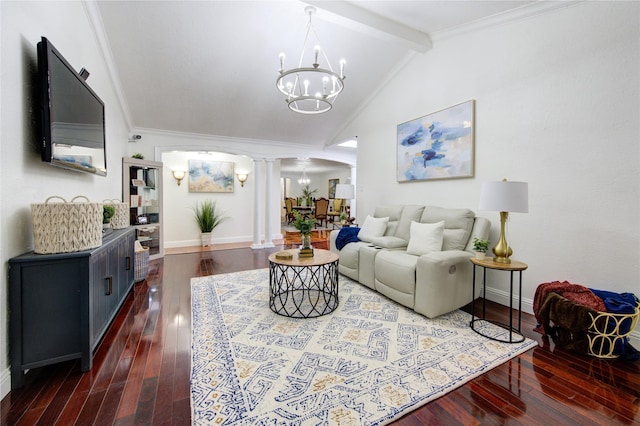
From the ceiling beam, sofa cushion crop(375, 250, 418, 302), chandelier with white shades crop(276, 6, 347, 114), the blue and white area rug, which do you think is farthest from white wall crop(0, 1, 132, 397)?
sofa cushion crop(375, 250, 418, 302)

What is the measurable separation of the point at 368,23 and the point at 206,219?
508 cm

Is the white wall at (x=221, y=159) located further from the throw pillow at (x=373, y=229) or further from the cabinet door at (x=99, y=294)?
the cabinet door at (x=99, y=294)

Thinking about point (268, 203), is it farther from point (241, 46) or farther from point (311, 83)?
point (241, 46)

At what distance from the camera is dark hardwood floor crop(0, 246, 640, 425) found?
146 cm

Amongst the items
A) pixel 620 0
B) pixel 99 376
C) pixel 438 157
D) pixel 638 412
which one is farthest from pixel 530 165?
pixel 99 376

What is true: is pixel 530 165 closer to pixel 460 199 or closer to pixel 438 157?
pixel 460 199

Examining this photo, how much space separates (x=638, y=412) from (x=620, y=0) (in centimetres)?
305

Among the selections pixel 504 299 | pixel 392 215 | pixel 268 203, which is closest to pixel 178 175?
pixel 268 203

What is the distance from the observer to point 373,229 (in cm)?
392

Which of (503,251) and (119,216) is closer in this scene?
(503,251)

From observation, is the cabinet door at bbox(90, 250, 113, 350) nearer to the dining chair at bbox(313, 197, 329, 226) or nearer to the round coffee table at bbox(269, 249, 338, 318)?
the round coffee table at bbox(269, 249, 338, 318)

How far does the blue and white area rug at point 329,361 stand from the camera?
1495mm

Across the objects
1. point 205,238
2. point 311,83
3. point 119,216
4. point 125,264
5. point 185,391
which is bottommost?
point 185,391

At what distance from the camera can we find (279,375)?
1.77m
